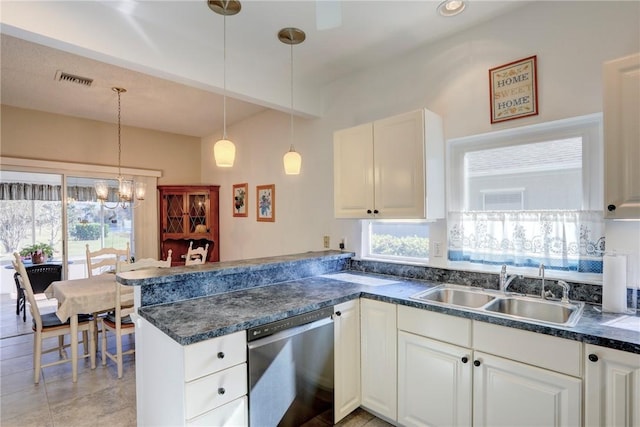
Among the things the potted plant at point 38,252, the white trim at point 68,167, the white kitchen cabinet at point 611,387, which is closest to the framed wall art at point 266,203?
the white trim at point 68,167

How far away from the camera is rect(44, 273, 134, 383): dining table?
2672 mm

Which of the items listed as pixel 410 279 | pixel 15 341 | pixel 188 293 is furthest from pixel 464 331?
pixel 15 341

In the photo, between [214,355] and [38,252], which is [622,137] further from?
[38,252]

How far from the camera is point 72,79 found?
3121 millimetres

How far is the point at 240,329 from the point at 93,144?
14.2ft

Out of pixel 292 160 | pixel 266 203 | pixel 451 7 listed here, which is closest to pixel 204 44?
pixel 292 160

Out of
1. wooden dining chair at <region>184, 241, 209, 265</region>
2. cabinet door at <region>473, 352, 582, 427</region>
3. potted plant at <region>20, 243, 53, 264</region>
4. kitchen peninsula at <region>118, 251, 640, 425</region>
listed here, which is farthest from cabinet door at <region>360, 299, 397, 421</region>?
potted plant at <region>20, 243, 53, 264</region>

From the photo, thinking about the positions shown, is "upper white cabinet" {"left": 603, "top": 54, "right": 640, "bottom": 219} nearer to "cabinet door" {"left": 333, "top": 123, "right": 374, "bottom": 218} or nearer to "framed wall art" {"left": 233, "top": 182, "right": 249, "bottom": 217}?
"cabinet door" {"left": 333, "top": 123, "right": 374, "bottom": 218}

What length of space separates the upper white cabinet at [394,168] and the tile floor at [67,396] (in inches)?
58.4

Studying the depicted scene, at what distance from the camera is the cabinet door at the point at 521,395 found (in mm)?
1421

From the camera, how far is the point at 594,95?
5.99 feet

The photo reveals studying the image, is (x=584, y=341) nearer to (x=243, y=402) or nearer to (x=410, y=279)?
(x=410, y=279)

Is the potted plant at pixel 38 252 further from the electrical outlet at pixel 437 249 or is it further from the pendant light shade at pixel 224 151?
the electrical outlet at pixel 437 249

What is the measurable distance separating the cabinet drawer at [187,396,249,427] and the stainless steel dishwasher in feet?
0.12
